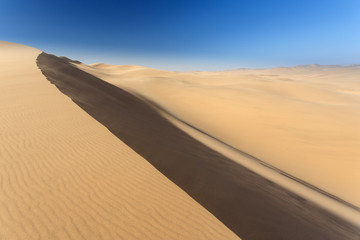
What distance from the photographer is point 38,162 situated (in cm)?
299

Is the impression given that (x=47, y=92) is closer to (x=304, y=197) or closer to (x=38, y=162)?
(x=38, y=162)

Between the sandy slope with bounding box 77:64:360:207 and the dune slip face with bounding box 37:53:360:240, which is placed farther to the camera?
the sandy slope with bounding box 77:64:360:207

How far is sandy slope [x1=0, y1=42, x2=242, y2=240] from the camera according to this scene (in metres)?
2.03

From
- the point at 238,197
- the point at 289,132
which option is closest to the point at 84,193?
the point at 238,197

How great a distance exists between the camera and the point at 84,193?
2477 mm

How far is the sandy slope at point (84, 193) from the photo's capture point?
6.67ft

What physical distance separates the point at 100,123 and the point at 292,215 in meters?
4.63

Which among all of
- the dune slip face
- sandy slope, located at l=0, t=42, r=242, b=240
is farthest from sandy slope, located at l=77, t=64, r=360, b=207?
sandy slope, located at l=0, t=42, r=242, b=240

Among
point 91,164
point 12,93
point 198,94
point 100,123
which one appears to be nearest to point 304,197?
point 91,164

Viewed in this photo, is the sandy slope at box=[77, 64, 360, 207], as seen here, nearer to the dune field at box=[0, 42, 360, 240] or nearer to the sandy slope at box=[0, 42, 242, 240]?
the dune field at box=[0, 42, 360, 240]

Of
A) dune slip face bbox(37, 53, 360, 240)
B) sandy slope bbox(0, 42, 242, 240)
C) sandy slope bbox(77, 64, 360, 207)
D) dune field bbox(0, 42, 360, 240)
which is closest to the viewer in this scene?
sandy slope bbox(0, 42, 242, 240)

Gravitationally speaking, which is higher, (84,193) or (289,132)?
(84,193)

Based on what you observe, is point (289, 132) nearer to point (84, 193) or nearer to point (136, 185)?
point (136, 185)

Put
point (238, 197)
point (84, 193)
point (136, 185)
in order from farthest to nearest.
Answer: point (238, 197) < point (136, 185) < point (84, 193)
